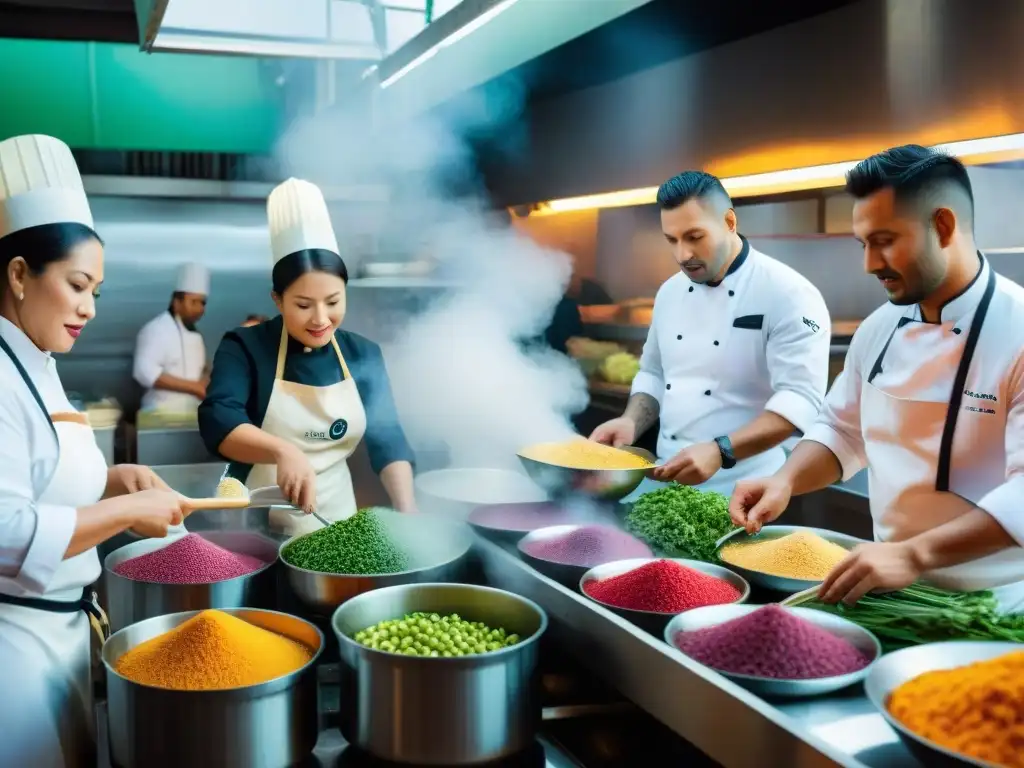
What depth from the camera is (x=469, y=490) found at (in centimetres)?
227

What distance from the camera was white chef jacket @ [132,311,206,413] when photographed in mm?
5613

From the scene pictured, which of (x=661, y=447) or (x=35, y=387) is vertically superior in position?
(x=35, y=387)

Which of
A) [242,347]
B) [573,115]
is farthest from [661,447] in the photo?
[573,115]

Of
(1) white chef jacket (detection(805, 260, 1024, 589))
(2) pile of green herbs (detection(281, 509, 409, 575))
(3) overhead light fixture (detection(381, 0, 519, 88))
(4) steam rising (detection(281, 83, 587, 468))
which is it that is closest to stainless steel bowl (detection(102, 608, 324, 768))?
(2) pile of green herbs (detection(281, 509, 409, 575))

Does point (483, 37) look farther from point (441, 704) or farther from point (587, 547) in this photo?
point (441, 704)

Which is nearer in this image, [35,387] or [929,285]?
[35,387]

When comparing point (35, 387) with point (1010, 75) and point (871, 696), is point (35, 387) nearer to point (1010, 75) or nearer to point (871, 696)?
point (871, 696)

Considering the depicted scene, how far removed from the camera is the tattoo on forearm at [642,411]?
3035mm

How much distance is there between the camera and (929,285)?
173 cm

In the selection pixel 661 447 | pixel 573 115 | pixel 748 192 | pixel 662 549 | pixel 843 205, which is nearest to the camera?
pixel 662 549

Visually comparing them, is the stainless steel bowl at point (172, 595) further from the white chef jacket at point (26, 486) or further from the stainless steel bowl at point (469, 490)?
the stainless steel bowl at point (469, 490)

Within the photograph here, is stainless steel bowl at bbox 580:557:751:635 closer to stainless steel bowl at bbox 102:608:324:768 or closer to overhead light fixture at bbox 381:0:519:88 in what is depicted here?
stainless steel bowl at bbox 102:608:324:768

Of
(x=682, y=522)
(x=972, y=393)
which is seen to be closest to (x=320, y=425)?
(x=682, y=522)

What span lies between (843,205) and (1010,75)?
97 centimetres
